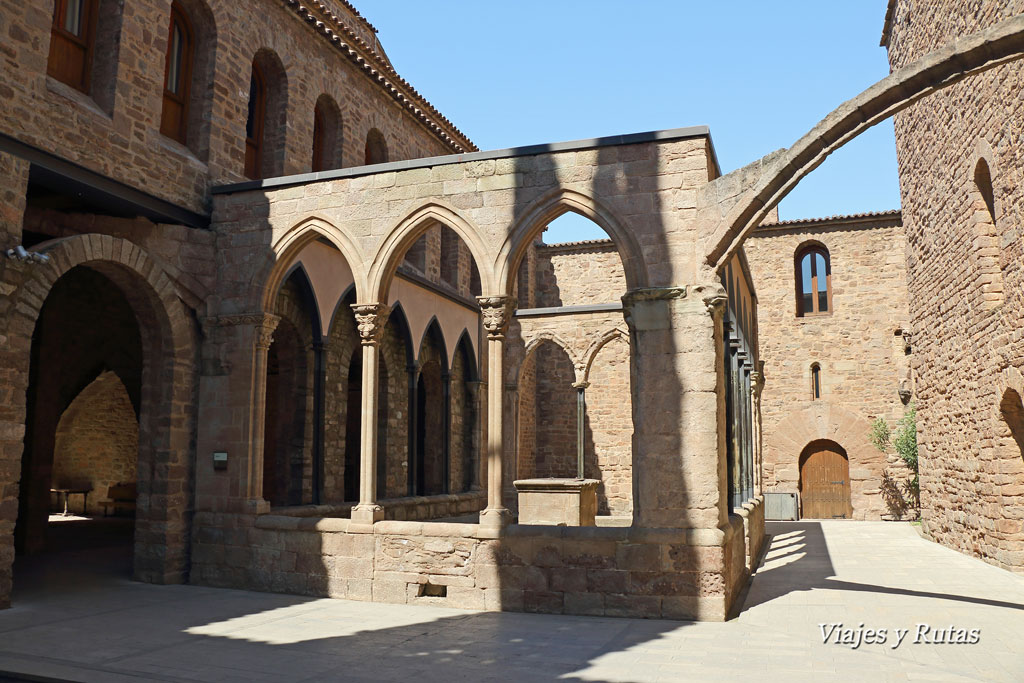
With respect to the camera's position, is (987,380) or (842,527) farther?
(842,527)

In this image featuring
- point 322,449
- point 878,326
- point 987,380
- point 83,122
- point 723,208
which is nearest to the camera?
point 723,208

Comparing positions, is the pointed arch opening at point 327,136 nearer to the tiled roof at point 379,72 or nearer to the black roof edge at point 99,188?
the tiled roof at point 379,72

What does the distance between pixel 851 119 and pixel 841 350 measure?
12.6 meters

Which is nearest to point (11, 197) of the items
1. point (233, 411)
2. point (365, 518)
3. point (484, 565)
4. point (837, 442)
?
point (233, 411)

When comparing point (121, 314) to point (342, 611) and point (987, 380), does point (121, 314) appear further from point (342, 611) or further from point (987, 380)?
point (987, 380)

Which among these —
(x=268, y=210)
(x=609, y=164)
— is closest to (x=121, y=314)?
(x=268, y=210)

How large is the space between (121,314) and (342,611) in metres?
6.65

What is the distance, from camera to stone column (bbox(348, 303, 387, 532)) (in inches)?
304

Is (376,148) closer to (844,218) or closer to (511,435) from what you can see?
(511,435)

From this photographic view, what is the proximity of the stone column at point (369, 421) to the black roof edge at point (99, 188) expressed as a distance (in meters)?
2.10

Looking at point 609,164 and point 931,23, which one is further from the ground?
point 931,23

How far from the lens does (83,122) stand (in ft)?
25.6

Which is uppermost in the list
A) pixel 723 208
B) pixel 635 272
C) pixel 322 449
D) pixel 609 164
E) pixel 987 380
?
A: pixel 609 164

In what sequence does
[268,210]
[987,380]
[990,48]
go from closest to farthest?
[990,48]
[268,210]
[987,380]
